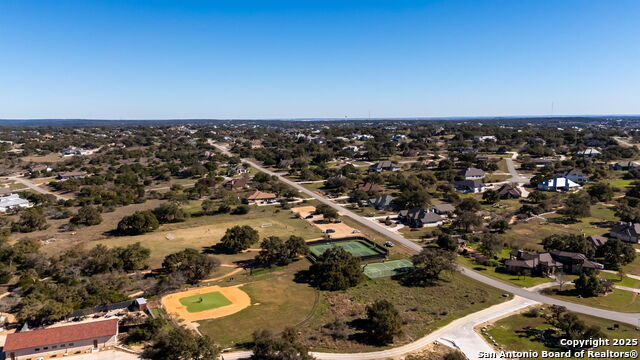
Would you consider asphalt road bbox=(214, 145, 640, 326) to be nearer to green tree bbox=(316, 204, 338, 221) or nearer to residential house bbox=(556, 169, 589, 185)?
green tree bbox=(316, 204, 338, 221)

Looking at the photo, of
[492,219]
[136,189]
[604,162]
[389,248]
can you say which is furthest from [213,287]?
[604,162]

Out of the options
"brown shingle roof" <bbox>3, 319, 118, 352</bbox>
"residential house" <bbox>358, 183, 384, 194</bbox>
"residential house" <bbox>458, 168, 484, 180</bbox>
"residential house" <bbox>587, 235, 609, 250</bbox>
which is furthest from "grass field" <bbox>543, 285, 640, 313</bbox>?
"residential house" <bbox>458, 168, 484, 180</bbox>

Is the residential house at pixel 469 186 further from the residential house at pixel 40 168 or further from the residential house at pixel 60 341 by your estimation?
the residential house at pixel 40 168

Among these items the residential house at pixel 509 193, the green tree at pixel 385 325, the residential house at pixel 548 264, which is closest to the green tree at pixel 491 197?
the residential house at pixel 509 193

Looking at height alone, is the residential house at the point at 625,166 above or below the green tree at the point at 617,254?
above

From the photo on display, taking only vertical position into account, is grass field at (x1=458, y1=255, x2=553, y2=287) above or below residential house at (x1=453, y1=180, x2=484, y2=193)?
below

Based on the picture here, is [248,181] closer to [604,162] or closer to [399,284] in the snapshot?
[399,284]
